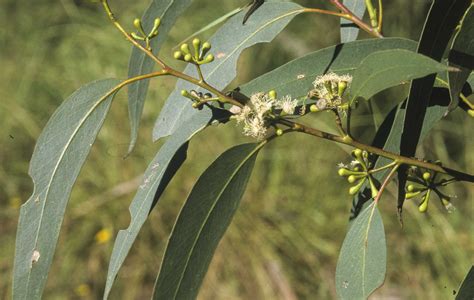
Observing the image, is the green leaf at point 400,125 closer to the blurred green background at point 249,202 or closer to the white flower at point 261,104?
the white flower at point 261,104

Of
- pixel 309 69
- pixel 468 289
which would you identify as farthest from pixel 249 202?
pixel 468 289

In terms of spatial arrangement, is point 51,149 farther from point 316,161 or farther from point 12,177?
point 12,177

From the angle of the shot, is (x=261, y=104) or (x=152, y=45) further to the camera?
(x=152, y=45)

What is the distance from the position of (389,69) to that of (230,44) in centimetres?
43

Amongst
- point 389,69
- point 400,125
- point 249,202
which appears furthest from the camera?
point 249,202

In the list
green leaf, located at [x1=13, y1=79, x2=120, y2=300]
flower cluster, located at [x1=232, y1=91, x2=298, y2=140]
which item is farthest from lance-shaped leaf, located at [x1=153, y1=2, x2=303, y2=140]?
flower cluster, located at [x1=232, y1=91, x2=298, y2=140]

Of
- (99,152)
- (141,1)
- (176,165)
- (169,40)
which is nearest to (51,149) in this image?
(176,165)

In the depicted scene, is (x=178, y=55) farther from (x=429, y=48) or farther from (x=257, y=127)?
(x=429, y=48)

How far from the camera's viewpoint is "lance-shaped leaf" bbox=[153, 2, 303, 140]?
1.23 m

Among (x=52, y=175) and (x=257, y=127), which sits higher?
(x=52, y=175)

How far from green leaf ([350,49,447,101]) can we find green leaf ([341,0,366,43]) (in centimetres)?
38

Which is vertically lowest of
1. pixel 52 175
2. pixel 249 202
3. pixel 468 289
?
pixel 468 289

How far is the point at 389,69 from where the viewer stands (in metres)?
0.88

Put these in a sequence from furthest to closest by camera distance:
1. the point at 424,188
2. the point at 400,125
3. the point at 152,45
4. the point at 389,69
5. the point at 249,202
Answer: the point at 249,202 < the point at 152,45 < the point at 400,125 < the point at 424,188 < the point at 389,69
